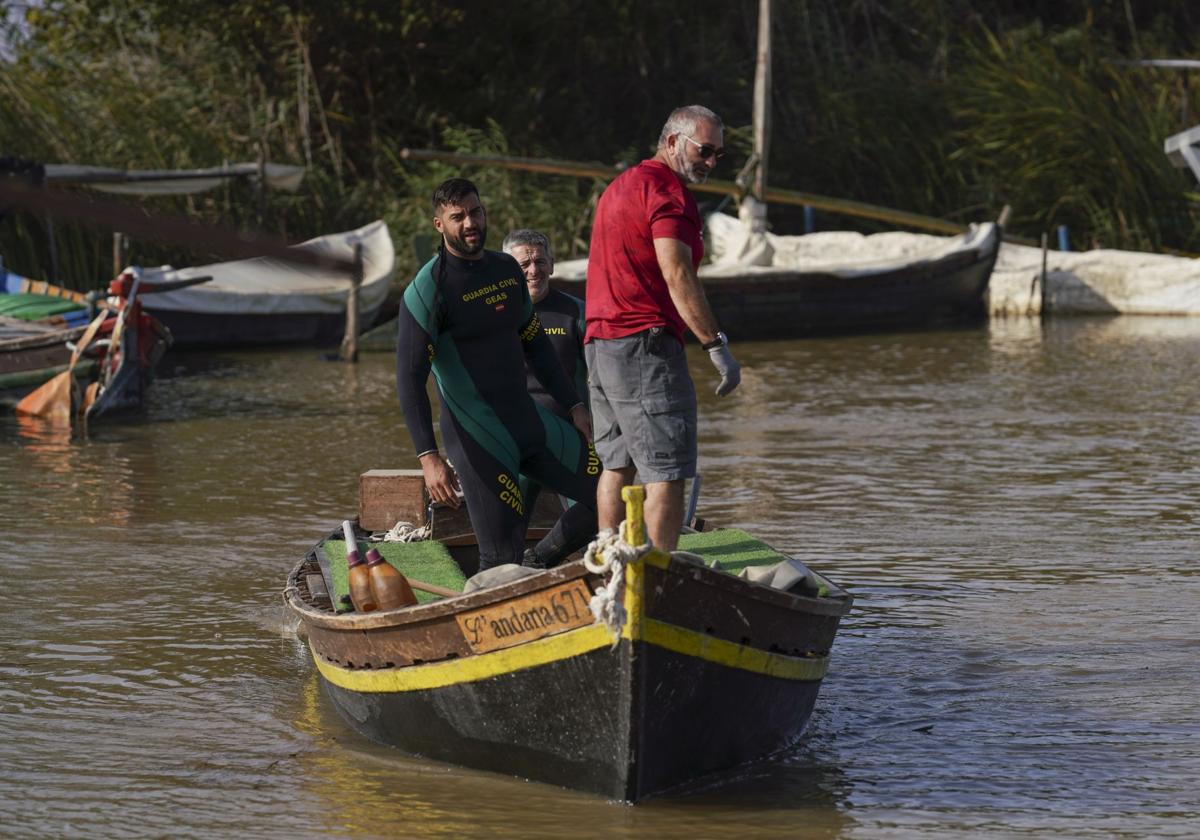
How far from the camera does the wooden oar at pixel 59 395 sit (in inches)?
622

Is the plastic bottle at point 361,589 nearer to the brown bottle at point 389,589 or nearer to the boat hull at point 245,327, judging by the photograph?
the brown bottle at point 389,589

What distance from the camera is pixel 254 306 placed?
22.3m

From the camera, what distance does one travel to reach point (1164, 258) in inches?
1024

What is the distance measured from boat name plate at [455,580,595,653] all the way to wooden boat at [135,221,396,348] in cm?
1589

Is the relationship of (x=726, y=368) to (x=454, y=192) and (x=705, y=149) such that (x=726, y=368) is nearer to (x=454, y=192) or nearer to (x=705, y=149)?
(x=705, y=149)

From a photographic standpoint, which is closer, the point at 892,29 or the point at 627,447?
the point at 627,447

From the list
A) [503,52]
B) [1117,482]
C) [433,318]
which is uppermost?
[503,52]

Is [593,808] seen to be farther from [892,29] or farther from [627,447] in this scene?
[892,29]

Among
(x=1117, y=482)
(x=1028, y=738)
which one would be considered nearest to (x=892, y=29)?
(x=1117, y=482)

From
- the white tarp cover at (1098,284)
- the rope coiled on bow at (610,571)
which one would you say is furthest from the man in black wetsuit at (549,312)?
the white tarp cover at (1098,284)

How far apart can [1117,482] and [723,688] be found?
679 cm

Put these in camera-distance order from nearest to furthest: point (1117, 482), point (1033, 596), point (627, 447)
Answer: point (627, 447)
point (1033, 596)
point (1117, 482)

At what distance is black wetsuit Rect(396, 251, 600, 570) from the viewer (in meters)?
6.68

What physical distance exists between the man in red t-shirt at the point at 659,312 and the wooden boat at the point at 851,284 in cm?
1532
